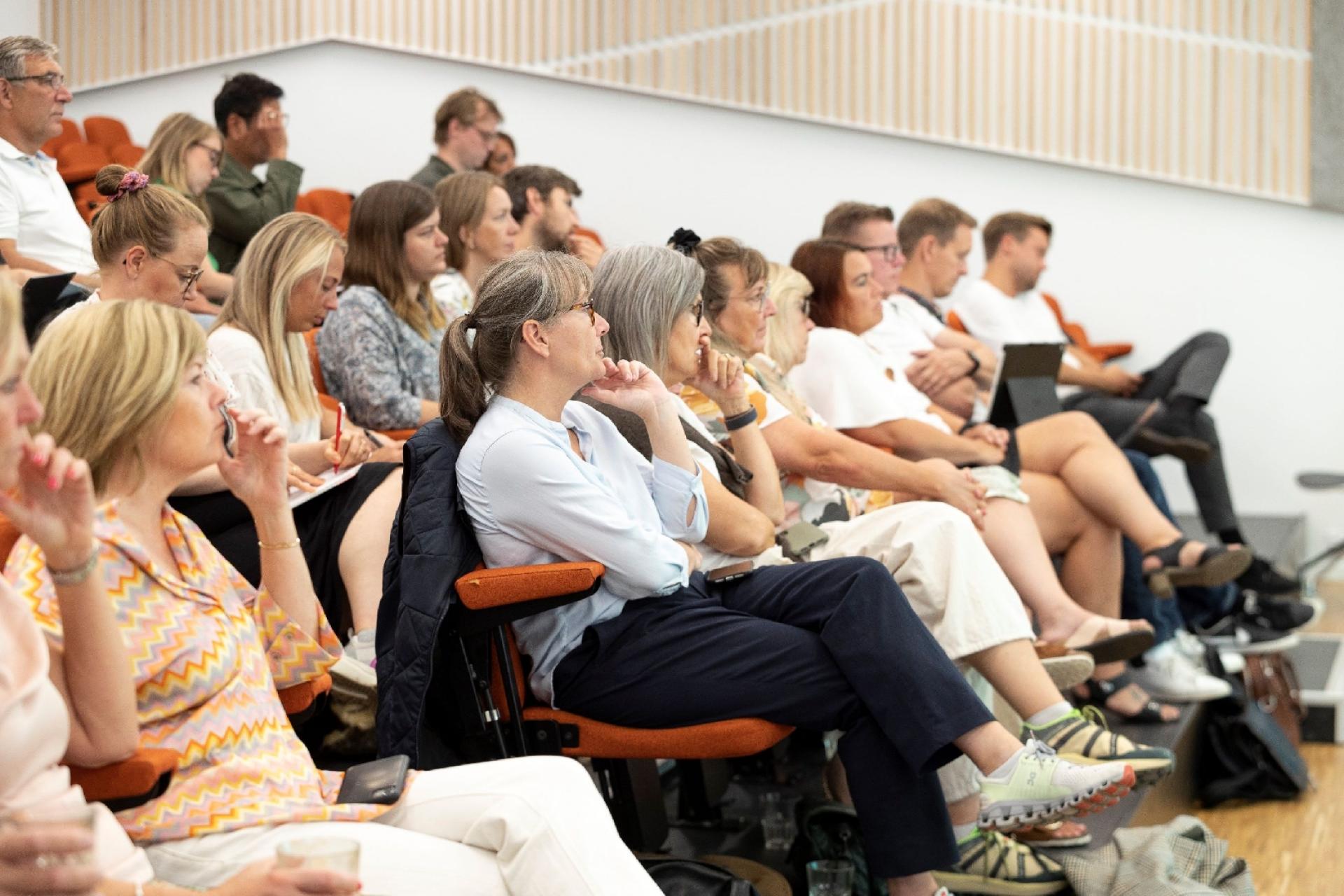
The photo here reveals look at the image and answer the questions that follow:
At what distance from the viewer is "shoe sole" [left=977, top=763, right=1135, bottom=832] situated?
7.66ft

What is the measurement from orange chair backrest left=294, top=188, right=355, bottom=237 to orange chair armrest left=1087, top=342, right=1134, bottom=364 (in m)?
3.09

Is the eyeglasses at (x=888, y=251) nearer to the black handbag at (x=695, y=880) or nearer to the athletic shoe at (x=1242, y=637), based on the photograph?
the athletic shoe at (x=1242, y=637)

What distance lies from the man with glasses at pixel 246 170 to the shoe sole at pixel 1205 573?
263cm

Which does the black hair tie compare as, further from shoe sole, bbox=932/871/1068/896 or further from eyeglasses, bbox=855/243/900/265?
eyeglasses, bbox=855/243/900/265

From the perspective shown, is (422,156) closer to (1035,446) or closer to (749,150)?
(749,150)

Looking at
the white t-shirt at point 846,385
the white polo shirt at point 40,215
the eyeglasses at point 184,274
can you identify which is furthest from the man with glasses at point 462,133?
the eyeglasses at point 184,274

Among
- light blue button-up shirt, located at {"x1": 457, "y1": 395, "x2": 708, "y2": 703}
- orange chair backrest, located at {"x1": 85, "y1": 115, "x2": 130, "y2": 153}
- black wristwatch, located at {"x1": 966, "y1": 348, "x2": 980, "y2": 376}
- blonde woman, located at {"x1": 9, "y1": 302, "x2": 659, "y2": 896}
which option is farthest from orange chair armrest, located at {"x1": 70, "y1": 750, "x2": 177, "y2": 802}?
orange chair backrest, located at {"x1": 85, "y1": 115, "x2": 130, "y2": 153}

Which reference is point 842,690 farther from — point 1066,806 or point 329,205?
point 329,205

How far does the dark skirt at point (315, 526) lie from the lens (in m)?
2.54

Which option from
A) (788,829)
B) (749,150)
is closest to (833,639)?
(788,829)

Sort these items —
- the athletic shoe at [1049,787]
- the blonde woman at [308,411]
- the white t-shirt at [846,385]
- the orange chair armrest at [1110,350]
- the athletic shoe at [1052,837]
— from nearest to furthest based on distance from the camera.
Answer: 1. the athletic shoe at [1049,787]
2. the blonde woman at [308,411]
3. the athletic shoe at [1052,837]
4. the white t-shirt at [846,385]
5. the orange chair armrest at [1110,350]

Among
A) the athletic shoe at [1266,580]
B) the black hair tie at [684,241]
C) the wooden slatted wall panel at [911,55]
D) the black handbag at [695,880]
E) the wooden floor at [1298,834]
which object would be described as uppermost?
the wooden slatted wall panel at [911,55]

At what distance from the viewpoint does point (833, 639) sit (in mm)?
2217

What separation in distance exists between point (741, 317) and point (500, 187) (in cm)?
110
